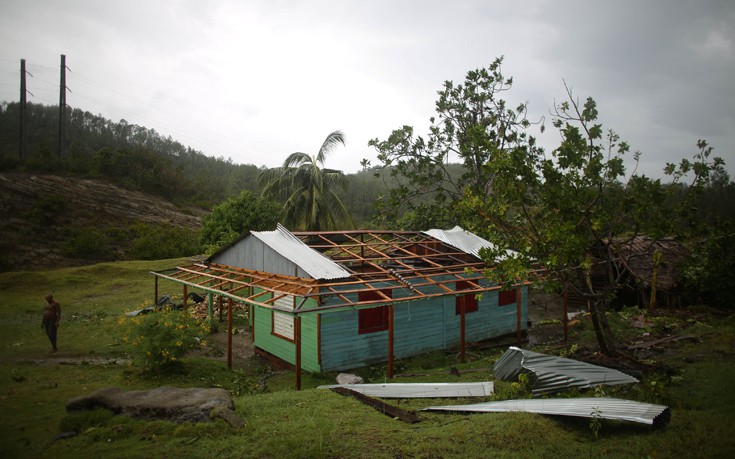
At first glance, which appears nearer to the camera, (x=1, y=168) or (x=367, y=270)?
(x=367, y=270)

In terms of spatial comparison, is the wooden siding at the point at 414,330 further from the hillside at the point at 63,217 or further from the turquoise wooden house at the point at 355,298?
the hillside at the point at 63,217

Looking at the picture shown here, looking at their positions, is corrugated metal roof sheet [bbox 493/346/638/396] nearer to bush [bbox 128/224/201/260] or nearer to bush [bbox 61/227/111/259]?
bush [bbox 128/224/201/260]

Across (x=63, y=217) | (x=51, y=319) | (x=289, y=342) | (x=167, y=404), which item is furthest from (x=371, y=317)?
(x=63, y=217)

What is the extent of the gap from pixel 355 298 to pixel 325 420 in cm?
664

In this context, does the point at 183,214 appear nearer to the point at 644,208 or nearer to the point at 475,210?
the point at 475,210

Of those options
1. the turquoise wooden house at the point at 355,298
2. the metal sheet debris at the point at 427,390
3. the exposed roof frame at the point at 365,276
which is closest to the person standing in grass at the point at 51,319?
the exposed roof frame at the point at 365,276

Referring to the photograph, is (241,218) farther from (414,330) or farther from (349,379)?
(349,379)

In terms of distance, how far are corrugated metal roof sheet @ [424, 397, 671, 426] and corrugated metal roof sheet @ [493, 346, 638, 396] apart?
0.83m

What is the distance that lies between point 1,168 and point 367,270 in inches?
1616

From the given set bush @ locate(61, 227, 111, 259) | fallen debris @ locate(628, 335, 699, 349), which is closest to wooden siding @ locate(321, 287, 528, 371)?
fallen debris @ locate(628, 335, 699, 349)

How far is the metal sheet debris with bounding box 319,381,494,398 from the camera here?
8609 millimetres

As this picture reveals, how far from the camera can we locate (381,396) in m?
8.62

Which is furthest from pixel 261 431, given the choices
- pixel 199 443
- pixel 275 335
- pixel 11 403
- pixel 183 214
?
pixel 183 214

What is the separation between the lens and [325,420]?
273 inches
